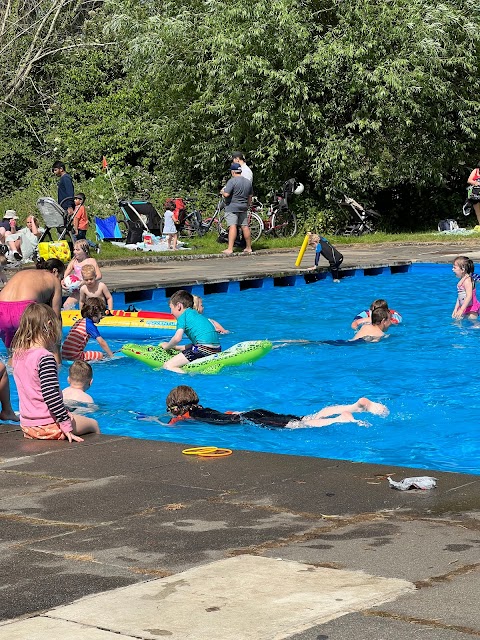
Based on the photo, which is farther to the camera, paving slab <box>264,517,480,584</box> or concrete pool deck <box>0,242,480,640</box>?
paving slab <box>264,517,480,584</box>

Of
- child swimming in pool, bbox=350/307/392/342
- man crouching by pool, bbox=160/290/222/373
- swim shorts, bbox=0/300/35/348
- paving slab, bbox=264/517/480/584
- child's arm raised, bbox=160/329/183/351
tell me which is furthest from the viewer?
child swimming in pool, bbox=350/307/392/342

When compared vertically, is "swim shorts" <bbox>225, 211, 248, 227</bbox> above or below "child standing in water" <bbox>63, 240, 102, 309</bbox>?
above

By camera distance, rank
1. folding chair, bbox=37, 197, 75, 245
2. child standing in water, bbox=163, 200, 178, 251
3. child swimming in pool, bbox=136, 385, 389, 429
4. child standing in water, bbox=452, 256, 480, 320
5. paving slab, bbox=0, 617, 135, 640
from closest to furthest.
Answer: paving slab, bbox=0, 617, 135, 640, child swimming in pool, bbox=136, 385, 389, 429, child standing in water, bbox=452, 256, 480, 320, folding chair, bbox=37, 197, 75, 245, child standing in water, bbox=163, 200, 178, 251

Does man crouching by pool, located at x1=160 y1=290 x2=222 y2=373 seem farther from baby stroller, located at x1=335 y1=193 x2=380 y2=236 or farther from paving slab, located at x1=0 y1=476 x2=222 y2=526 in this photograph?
baby stroller, located at x1=335 y1=193 x2=380 y2=236

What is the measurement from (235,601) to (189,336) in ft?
27.1

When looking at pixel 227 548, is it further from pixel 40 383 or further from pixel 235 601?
pixel 40 383

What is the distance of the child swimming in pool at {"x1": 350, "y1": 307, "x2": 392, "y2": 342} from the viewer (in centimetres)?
1344

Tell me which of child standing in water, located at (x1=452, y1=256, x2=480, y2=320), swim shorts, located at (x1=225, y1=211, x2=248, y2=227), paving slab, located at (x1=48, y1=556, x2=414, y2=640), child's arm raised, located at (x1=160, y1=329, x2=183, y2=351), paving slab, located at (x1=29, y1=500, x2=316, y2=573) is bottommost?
paving slab, located at (x1=29, y1=500, x2=316, y2=573)

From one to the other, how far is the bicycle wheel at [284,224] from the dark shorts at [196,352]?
14496 millimetres

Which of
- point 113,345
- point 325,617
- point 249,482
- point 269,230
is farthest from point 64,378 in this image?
point 269,230

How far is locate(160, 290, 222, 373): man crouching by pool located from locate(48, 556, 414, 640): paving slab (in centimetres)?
756

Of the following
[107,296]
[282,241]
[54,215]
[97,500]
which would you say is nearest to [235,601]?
[97,500]

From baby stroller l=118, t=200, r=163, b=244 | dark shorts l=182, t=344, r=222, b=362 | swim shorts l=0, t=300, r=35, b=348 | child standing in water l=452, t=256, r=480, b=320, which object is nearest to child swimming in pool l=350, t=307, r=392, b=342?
child standing in water l=452, t=256, r=480, b=320

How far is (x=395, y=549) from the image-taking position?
468 centimetres
